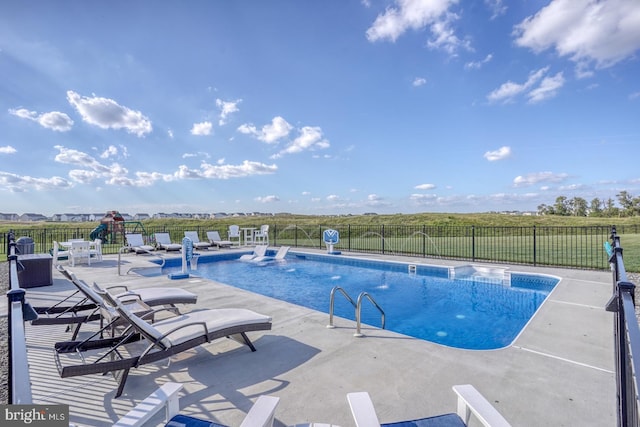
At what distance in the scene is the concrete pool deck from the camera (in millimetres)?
2631

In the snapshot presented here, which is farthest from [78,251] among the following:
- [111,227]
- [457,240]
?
[457,240]

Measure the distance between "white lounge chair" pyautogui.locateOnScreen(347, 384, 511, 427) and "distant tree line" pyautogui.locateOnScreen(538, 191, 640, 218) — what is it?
52394mm

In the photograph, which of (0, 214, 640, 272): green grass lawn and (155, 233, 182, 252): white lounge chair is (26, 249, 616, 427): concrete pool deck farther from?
(155, 233, 182, 252): white lounge chair

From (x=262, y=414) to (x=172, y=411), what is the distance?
0.74m

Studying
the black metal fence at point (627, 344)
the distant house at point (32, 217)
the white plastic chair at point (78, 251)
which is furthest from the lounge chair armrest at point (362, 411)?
the distant house at point (32, 217)

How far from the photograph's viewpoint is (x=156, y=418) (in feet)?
8.36

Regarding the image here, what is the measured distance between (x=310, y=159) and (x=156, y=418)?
63.7 feet

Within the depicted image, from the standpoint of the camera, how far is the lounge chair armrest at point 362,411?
1777mm

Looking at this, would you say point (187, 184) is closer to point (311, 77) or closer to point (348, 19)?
point (311, 77)

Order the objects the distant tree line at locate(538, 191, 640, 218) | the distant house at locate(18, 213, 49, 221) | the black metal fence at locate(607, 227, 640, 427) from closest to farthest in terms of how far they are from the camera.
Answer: the black metal fence at locate(607, 227, 640, 427), the distant tree line at locate(538, 191, 640, 218), the distant house at locate(18, 213, 49, 221)

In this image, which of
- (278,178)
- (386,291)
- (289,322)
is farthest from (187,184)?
(289,322)

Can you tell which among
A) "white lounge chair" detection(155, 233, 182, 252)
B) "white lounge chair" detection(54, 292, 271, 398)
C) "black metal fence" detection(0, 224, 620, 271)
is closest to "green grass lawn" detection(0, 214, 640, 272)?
"black metal fence" detection(0, 224, 620, 271)

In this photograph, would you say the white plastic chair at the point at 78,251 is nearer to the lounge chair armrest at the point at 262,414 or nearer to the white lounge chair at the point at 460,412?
the lounge chair armrest at the point at 262,414

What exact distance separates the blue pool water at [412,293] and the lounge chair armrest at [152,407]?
4470mm
